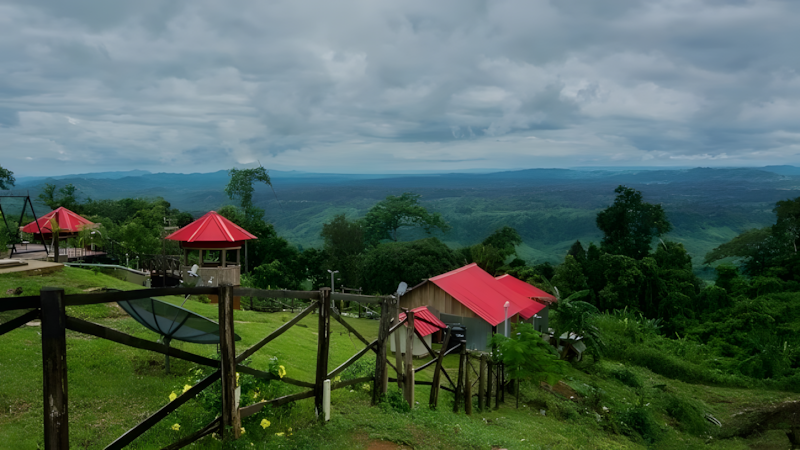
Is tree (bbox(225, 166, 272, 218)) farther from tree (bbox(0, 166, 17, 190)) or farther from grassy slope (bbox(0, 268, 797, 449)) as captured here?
grassy slope (bbox(0, 268, 797, 449))

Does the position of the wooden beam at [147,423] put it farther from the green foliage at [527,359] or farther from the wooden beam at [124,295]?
the green foliage at [527,359]

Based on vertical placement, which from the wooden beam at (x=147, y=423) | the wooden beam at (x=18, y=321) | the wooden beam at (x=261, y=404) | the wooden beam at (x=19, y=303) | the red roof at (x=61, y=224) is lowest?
the wooden beam at (x=261, y=404)

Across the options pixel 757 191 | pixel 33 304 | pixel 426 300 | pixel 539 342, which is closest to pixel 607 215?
pixel 426 300

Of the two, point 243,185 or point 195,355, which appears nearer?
point 195,355

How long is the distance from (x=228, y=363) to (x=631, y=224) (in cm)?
4620

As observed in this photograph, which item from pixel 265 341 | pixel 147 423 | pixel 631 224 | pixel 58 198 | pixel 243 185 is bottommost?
pixel 631 224

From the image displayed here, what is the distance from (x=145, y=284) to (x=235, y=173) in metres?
49.9

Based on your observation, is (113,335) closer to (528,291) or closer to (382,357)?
(382,357)

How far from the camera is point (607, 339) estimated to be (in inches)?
877

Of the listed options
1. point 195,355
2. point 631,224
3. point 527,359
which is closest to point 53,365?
point 195,355

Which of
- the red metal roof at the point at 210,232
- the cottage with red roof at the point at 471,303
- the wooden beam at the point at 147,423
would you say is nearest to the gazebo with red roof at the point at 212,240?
the red metal roof at the point at 210,232

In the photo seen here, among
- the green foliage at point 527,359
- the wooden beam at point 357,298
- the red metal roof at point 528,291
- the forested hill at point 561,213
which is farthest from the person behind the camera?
the forested hill at point 561,213

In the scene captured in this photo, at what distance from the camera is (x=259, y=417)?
6359 millimetres

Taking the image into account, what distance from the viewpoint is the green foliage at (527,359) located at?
12.3m
